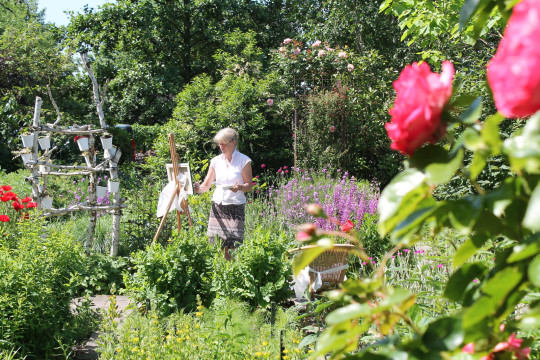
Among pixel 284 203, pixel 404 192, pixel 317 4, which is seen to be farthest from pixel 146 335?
pixel 317 4

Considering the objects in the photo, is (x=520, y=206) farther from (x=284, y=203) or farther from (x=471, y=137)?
(x=284, y=203)

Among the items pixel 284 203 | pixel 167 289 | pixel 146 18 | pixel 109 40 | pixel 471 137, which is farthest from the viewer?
pixel 109 40

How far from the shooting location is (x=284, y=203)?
20.1 feet

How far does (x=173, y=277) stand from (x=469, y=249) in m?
3.20

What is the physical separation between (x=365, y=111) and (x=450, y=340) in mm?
8516

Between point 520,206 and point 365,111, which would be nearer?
point 520,206

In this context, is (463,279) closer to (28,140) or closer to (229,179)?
(229,179)

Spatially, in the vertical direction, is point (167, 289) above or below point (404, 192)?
below

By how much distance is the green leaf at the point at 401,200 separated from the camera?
56 cm

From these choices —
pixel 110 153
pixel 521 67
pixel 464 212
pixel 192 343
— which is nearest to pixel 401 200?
pixel 464 212

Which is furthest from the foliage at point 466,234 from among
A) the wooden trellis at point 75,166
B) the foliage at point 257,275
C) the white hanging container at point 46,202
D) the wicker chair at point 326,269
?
the white hanging container at point 46,202

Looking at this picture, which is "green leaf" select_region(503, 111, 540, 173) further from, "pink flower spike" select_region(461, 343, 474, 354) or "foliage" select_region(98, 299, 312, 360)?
"foliage" select_region(98, 299, 312, 360)

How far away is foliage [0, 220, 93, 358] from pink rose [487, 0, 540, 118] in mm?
2726

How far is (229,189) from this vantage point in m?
4.55
